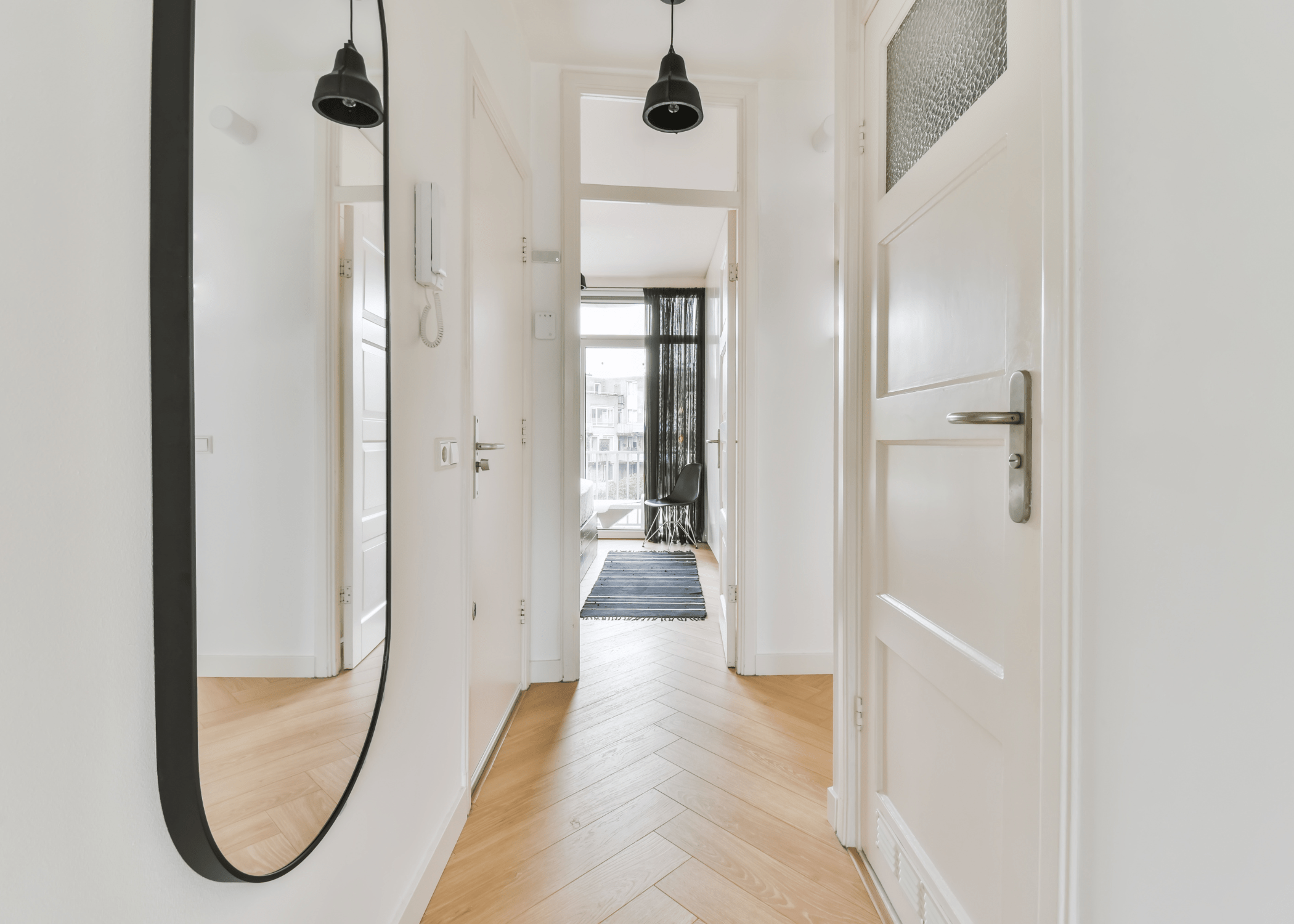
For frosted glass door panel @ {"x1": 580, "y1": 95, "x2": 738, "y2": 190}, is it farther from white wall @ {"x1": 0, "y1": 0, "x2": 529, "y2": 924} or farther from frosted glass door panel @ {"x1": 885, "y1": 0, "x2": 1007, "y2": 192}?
white wall @ {"x1": 0, "y1": 0, "x2": 529, "y2": 924}

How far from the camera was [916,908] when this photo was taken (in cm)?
114

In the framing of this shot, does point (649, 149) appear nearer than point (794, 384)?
No

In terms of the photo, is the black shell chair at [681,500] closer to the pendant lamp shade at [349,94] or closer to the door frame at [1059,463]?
the pendant lamp shade at [349,94]

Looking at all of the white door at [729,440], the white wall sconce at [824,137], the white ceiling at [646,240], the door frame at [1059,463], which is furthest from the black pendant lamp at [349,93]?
the white ceiling at [646,240]

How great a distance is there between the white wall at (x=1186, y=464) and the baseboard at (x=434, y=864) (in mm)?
Result: 1162

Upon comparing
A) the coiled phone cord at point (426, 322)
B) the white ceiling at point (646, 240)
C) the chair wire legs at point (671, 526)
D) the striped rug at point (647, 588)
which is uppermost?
the white ceiling at point (646, 240)

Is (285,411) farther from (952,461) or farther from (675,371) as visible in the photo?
(675,371)

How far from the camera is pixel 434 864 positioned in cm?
132

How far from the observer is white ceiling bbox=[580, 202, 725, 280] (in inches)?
167

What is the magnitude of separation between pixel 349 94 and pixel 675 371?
504cm

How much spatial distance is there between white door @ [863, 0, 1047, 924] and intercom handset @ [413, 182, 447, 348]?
0.98 meters

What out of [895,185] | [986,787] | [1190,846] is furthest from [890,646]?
[895,185]

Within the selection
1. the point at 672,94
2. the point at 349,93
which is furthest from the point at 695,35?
the point at 349,93

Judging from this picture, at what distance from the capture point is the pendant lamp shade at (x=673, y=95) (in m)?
2.07
